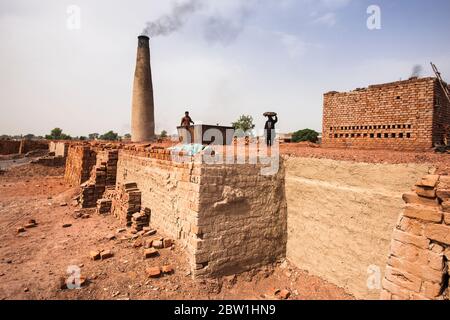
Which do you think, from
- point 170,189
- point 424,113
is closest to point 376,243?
point 170,189

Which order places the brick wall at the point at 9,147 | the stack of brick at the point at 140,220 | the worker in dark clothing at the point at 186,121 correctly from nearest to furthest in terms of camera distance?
the stack of brick at the point at 140,220 < the worker in dark clothing at the point at 186,121 < the brick wall at the point at 9,147

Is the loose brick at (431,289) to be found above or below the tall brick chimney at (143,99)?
below

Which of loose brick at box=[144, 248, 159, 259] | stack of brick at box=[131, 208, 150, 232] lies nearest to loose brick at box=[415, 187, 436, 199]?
loose brick at box=[144, 248, 159, 259]

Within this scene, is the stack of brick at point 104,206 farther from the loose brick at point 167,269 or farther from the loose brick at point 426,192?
the loose brick at point 426,192

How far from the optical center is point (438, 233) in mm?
A: 2510

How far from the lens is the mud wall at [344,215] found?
384 cm

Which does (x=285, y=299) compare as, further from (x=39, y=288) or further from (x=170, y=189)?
(x=39, y=288)

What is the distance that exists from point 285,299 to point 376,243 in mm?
1798

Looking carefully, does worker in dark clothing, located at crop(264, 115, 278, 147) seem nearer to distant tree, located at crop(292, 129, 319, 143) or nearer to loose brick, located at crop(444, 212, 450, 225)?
loose brick, located at crop(444, 212, 450, 225)

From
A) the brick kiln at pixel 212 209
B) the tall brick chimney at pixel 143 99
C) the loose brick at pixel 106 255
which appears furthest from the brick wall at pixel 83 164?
the loose brick at pixel 106 255

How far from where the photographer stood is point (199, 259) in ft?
13.8

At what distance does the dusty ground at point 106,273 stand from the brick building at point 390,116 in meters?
5.50

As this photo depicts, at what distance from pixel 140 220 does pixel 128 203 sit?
705 mm

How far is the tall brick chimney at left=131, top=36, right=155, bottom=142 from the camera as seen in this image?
14.2 metres
